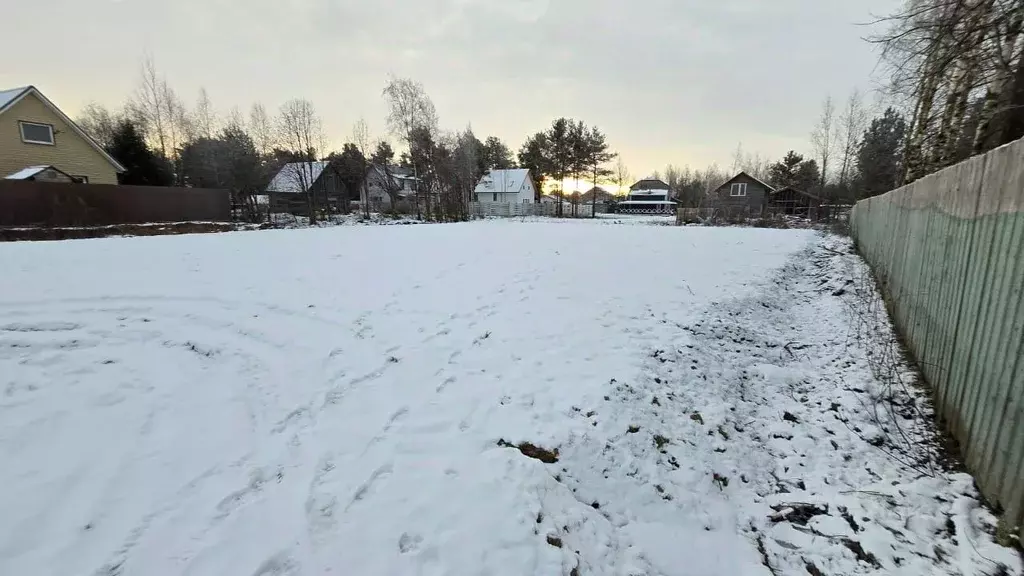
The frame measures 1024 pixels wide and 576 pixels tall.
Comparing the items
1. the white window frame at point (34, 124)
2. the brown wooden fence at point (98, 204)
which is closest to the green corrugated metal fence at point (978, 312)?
the brown wooden fence at point (98, 204)

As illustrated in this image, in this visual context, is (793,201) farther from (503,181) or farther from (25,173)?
(25,173)

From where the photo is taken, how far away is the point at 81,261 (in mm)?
7586

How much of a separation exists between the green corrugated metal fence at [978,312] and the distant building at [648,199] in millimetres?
65920

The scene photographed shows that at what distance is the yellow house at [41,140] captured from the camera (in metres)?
19.6

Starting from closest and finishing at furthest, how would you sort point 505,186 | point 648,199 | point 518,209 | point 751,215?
point 751,215 → point 518,209 → point 505,186 → point 648,199

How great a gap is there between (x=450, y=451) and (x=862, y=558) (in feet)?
10.1

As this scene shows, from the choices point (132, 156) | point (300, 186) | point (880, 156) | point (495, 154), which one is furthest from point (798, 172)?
point (132, 156)

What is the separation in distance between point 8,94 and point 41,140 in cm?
219

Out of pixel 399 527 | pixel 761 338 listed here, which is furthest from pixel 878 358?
pixel 399 527

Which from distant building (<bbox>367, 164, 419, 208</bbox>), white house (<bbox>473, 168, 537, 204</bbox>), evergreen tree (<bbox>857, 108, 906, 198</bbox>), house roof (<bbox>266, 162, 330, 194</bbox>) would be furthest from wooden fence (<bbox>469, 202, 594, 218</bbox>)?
evergreen tree (<bbox>857, 108, 906, 198</bbox>)

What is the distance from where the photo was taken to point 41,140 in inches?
824

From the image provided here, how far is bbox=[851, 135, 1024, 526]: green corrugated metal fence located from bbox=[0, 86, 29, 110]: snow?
1277 inches

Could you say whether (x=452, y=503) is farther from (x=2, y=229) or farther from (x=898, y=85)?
(x=2, y=229)

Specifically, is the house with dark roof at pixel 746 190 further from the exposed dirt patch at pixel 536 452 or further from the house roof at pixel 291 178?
the exposed dirt patch at pixel 536 452
